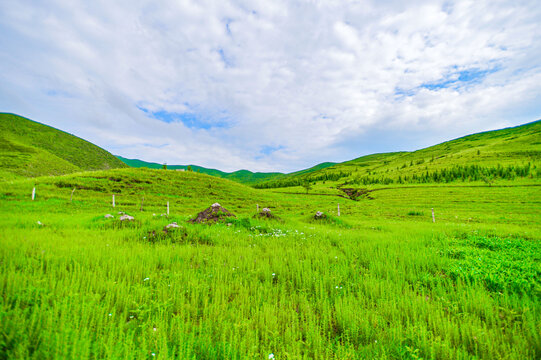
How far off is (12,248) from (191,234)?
15.5ft

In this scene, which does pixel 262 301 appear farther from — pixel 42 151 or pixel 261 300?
pixel 42 151

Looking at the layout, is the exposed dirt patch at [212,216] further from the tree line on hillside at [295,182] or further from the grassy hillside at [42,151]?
the tree line on hillside at [295,182]

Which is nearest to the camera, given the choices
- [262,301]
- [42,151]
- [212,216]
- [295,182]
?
[262,301]

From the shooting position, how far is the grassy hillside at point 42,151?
71.2 meters

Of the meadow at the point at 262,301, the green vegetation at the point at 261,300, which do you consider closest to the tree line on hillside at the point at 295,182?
the green vegetation at the point at 261,300

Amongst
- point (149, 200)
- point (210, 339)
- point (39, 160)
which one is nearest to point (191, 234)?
point (210, 339)

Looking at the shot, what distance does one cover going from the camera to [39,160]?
262 feet

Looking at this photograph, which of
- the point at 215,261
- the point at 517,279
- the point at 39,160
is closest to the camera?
the point at 517,279

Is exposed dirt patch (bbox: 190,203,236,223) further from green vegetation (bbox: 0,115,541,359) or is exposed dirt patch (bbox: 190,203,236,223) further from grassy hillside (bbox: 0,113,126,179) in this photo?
grassy hillside (bbox: 0,113,126,179)

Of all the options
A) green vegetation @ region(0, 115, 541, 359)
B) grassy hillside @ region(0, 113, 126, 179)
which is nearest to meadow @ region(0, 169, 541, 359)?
green vegetation @ region(0, 115, 541, 359)

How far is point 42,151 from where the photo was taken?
94.1 m

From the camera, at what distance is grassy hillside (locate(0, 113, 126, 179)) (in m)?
71.2

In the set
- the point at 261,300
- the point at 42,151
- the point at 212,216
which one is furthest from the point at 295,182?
the point at 42,151

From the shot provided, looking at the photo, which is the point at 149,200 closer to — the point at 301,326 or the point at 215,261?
the point at 215,261
